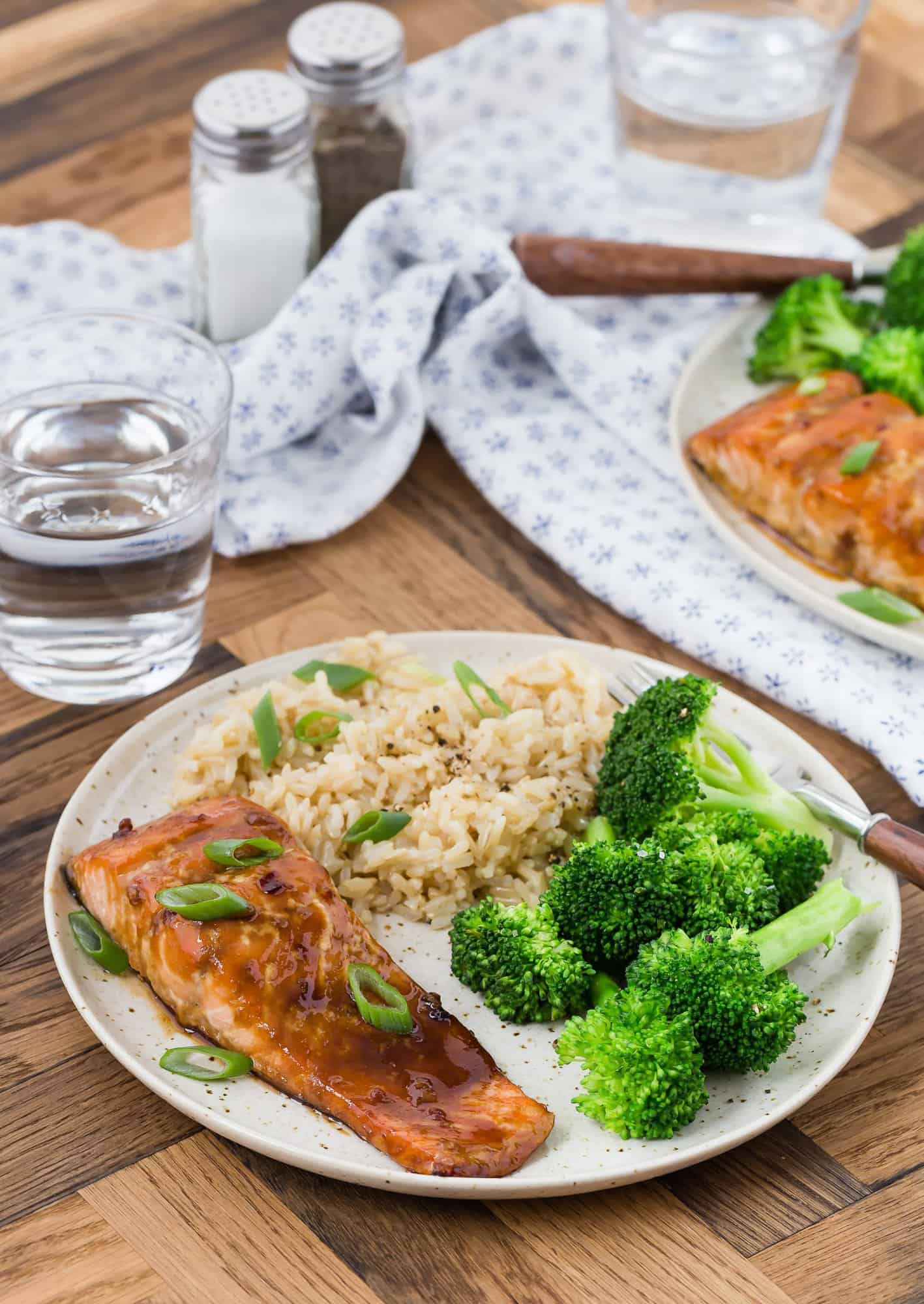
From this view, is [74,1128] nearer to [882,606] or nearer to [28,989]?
[28,989]

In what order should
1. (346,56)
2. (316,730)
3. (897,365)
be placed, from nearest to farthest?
1. (316,730)
2. (897,365)
3. (346,56)

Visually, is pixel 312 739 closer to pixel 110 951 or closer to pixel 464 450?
pixel 110 951

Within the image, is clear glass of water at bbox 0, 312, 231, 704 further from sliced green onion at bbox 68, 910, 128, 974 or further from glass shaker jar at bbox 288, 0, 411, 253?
glass shaker jar at bbox 288, 0, 411, 253

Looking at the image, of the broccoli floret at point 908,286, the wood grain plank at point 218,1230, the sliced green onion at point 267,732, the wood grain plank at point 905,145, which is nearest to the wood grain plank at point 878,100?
the wood grain plank at point 905,145

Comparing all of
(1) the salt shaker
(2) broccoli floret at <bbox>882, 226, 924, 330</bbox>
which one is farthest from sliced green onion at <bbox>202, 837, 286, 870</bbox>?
(2) broccoli floret at <bbox>882, 226, 924, 330</bbox>

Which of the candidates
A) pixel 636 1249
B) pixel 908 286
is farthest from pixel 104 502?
pixel 908 286

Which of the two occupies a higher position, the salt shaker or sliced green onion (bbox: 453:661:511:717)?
the salt shaker
